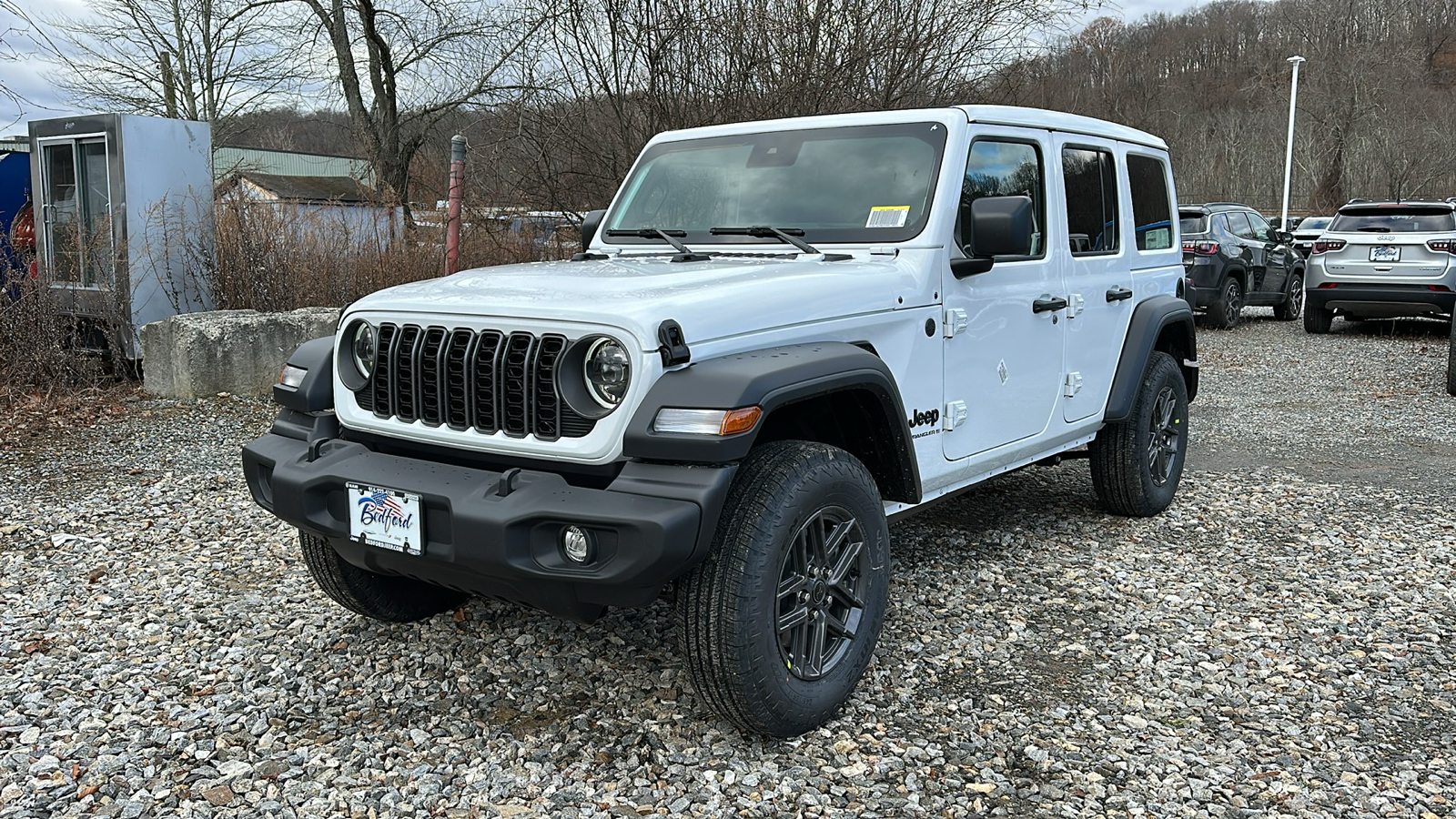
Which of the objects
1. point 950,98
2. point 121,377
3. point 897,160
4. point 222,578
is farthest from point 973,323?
point 950,98

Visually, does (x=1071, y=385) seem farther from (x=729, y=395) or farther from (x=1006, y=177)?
(x=729, y=395)

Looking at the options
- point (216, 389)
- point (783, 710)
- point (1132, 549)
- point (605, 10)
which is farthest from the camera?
point (605, 10)

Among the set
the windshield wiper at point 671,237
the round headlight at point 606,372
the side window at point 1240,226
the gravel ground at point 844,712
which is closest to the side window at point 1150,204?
the gravel ground at point 844,712

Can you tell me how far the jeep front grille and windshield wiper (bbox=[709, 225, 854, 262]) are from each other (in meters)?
1.32

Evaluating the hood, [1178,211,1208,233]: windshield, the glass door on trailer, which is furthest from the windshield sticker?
[1178,211,1208,233]: windshield

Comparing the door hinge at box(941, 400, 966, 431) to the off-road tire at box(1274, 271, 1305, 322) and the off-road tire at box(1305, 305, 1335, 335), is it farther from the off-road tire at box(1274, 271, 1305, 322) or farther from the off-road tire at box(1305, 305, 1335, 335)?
the off-road tire at box(1274, 271, 1305, 322)

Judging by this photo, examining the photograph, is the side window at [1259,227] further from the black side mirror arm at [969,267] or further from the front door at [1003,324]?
the black side mirror arm at [969,267]

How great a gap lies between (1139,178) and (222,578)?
4.65 metres

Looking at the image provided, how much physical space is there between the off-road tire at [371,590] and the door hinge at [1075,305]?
2.77 metres

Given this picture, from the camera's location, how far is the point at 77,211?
984 centimetres

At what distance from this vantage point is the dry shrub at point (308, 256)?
9711 millimetres

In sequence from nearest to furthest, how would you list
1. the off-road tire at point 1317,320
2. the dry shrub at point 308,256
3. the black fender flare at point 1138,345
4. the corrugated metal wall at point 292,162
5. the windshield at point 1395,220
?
the black fender flare at point 1138,345, the dry shrub at point 308,256, the windshield at point 1395,220, the off-road tire at point 1317,320, the corrugated metal wall at point 292,162

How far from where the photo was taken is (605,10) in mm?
11000

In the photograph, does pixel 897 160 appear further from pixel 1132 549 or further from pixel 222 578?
pixel 222 578
